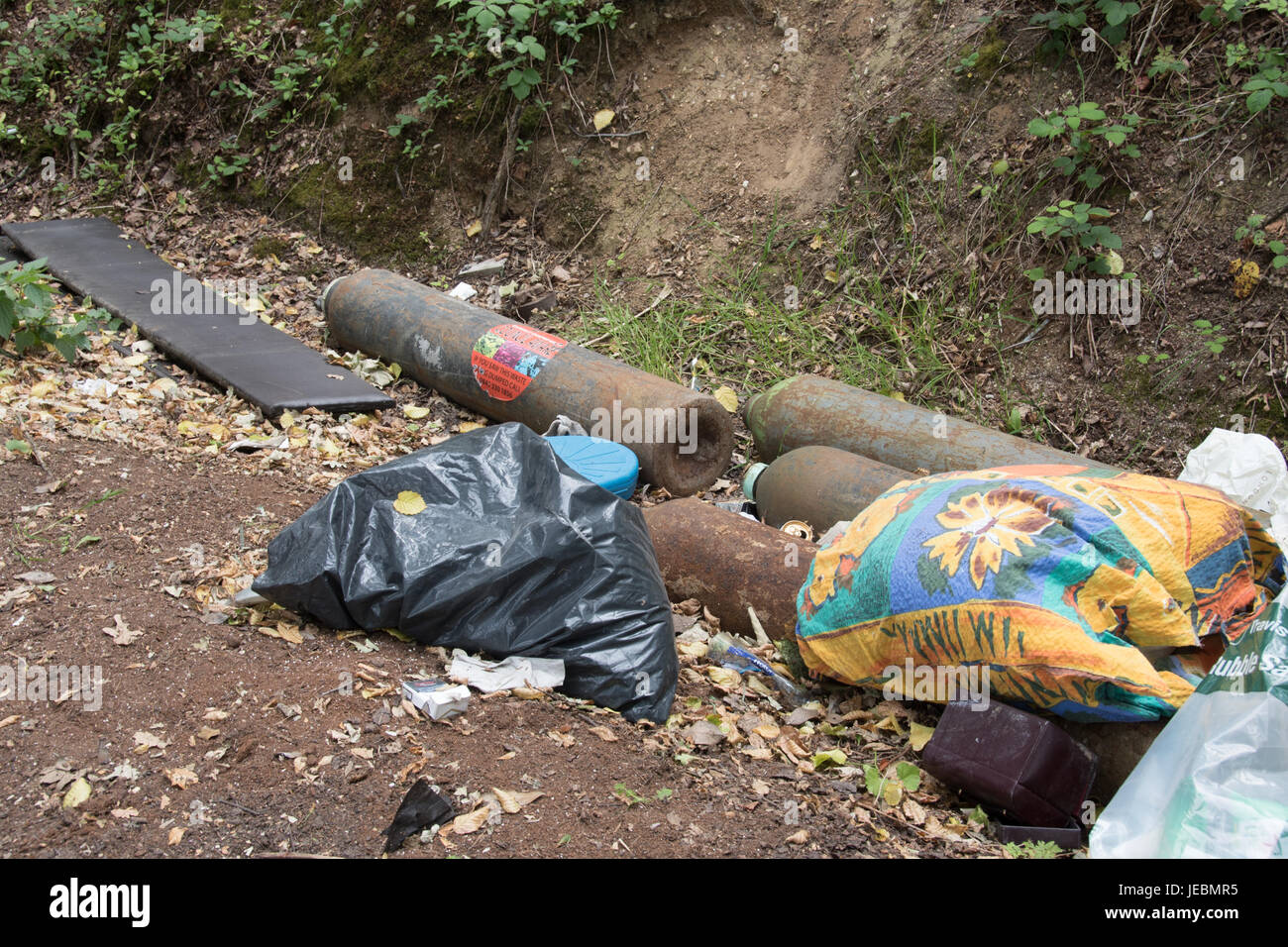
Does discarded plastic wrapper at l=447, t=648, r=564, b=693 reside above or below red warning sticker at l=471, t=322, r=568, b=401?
below

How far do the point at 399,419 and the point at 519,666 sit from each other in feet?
8.68

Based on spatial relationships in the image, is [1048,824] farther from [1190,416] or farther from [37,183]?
[37,183]

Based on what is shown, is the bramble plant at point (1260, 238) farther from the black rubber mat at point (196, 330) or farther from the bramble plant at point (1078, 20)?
the black rubber mat at point (196, 330)

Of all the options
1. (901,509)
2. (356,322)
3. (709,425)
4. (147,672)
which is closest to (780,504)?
(709,425)

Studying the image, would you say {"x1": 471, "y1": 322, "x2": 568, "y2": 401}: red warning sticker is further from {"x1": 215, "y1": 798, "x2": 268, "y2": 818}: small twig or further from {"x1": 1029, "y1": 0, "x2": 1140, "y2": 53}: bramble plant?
{"x1": 1029, "y1": 0, "x2": 1140, "y2": 53}: bramble plant

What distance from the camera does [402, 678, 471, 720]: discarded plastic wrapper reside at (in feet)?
8.46

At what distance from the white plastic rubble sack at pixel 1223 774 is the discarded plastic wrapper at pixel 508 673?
1.43 m

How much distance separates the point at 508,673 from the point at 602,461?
1.56m

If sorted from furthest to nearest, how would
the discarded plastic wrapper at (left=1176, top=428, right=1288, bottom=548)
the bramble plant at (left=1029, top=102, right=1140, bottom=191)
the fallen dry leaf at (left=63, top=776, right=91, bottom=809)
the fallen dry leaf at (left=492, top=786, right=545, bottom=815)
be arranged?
the bramble plant at (left=1029, top=102, right=1140, bottom=191), the discarded plastic wrapper at (left=1176, top=428, right=1288, bottom=548), the fallen dry leaf at (left=492, top=786, right=545, bottom=815), the fallen dry leaf at (left=63, top=776, right=91, bottom=809)

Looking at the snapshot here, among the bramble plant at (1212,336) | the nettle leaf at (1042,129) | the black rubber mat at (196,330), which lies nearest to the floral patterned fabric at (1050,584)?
the bramble plant at (1212,336)

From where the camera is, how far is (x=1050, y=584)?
254 centimetres

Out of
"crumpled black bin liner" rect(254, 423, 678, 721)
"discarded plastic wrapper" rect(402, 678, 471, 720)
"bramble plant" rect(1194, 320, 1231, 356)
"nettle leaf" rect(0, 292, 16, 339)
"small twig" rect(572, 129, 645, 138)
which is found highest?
"small twig" rect(572, 129, 645, 138)

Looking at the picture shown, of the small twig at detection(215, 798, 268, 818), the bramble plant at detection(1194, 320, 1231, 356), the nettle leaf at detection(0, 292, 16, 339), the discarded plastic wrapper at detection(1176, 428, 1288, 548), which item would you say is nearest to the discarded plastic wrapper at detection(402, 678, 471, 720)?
the small twig at detection(215, 798, 268, 818)

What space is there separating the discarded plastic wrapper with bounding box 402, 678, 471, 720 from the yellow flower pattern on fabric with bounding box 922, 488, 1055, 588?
137cm
